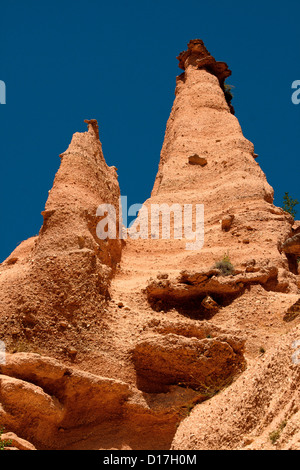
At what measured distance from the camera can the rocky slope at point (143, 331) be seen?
10.1m

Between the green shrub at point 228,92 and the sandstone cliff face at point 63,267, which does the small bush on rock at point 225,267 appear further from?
the green shrub at point 228,92

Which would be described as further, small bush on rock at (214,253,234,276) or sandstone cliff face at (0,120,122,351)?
small bush on rock at (214,253,234,276)

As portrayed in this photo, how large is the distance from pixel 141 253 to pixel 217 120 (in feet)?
27.8

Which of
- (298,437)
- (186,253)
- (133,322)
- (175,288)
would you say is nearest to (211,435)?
(298,437)

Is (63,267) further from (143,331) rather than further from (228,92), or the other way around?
(228,92)

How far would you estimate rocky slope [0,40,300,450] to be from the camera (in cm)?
1005

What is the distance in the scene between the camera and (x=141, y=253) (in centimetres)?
1833

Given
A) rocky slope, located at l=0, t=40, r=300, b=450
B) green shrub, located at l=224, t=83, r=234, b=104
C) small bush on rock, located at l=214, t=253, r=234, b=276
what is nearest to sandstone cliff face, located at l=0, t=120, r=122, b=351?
rocky slope, located at l=0, t=40, r=300, b=450

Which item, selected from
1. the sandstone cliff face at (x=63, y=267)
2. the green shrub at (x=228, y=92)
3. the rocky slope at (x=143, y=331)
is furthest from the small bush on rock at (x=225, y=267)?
the green shrub at (x=228, y=92)

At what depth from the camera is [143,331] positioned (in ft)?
41.7

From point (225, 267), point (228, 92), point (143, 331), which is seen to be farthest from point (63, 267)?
point (228, 92)

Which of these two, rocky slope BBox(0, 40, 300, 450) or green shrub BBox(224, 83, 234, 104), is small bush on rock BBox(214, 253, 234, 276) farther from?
green shrub BBox(224, 83, 234, 104)
